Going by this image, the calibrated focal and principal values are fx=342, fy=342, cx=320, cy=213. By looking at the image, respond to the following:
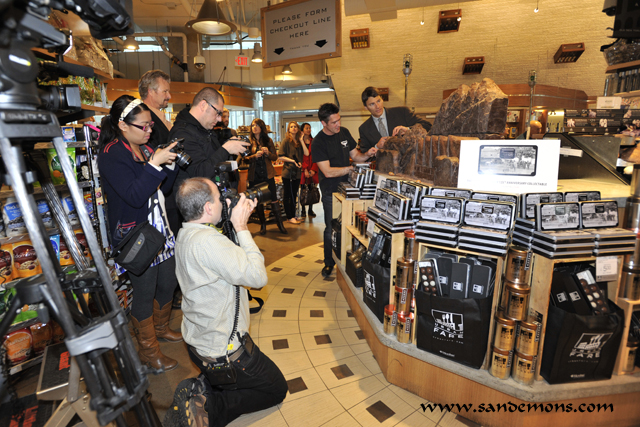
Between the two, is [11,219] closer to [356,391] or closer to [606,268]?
[356,391]

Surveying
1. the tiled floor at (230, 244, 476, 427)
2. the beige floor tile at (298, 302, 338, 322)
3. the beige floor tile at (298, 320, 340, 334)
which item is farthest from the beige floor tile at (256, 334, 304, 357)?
the beige floor tile at (298, 302, 338, 322)

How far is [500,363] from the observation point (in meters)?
1.68

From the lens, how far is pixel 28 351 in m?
2.29

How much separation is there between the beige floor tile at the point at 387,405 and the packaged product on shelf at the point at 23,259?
7.61ft

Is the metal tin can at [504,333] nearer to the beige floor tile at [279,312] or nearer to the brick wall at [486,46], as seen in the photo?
the beige floor tile at [279,312]

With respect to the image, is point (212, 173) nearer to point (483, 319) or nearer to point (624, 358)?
point (483, 319)

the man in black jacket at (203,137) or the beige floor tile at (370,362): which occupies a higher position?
the man in black jacket at (203,137)

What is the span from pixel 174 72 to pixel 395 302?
11.4m

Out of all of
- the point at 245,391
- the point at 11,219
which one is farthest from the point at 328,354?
the point at 11,219

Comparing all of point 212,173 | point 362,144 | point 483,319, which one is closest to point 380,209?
point 483,319

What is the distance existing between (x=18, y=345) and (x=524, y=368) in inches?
118

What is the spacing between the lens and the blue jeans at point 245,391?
1.76 meters

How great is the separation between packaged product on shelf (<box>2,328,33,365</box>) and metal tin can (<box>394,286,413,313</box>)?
7.92 ft

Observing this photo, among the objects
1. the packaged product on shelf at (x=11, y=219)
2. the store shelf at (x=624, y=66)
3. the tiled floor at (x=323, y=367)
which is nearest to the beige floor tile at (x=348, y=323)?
the tiled floor at (x=323, y=367)
